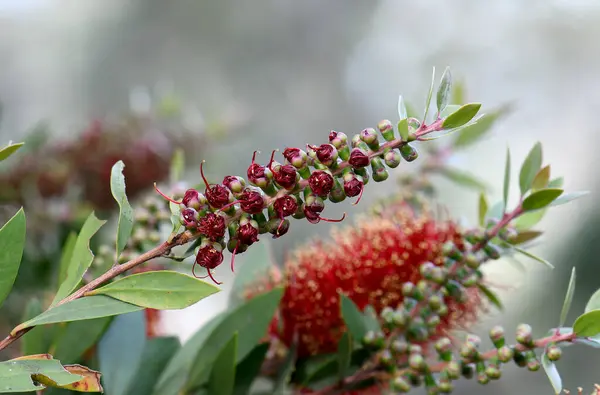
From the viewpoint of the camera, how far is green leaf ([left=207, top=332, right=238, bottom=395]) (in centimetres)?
31

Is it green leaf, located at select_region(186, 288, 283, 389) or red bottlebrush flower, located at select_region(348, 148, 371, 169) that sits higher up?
red bottlebrush flower, located at select_region(348, 148, 371, 169)

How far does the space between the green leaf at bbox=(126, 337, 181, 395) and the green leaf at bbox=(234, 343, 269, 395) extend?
0.04 m

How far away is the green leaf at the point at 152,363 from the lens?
1.10 feet

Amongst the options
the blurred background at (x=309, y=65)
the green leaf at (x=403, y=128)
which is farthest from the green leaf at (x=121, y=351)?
the blurred background at (x=309, y=65)

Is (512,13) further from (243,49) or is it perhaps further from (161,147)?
(161,147)

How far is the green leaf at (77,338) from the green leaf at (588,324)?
9.5 inches

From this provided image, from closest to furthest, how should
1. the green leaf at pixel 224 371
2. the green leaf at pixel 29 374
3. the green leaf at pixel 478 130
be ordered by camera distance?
the green leaf at pixel 29 374
the green leaf at pixel 224 371
the green leaf at pixel 478 130

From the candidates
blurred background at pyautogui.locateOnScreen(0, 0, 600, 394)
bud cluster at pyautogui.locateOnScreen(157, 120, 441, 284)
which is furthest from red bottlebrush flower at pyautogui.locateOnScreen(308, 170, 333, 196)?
blurred background at pyautogui.locateOnScreen(0, 0, 600, 394)

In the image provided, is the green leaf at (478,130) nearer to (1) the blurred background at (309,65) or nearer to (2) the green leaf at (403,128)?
(2) the green leaf at (403,128)

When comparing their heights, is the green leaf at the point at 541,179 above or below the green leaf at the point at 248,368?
above

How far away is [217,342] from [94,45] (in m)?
1.10

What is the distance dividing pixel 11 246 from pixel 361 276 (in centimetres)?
22

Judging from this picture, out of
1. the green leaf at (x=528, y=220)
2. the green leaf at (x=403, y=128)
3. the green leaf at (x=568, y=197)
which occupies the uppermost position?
Result: the green leaf at (x=403, y=128)

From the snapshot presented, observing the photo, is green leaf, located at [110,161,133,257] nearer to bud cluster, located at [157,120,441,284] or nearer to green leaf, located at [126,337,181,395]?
bud cluster, located at [157,120,441,284]
